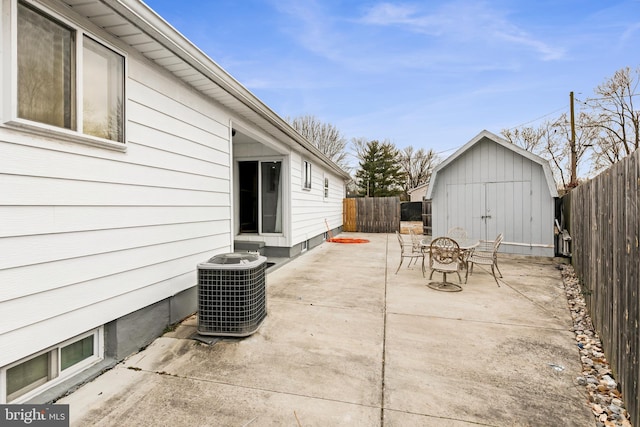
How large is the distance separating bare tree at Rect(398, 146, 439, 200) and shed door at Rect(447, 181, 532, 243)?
2616 cm

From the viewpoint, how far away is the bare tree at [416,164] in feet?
111

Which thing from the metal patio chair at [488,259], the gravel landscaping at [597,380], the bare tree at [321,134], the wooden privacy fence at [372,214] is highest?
the bare tree at [321,134]

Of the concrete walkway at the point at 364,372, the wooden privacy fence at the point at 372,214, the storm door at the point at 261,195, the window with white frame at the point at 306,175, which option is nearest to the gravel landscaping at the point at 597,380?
the concrete walkway at the point at 364,372

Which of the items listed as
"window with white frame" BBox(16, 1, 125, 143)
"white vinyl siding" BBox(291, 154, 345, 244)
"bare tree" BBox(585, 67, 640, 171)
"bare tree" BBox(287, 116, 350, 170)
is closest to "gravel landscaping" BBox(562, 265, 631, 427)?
"window with white frame" BBox(16, 1, 125, 143)

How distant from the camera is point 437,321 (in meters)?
3.55

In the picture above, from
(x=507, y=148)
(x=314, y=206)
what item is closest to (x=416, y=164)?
(x=507, y=148)

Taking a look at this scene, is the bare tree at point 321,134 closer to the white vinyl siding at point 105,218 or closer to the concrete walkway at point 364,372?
the white vinyl siding at point 105,218

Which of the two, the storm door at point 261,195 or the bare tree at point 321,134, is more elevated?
the bare tree at point 321,134

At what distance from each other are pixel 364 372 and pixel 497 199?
7.24 metres

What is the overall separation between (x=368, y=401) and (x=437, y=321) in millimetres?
1791

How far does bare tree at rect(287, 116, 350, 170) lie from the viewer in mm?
28639

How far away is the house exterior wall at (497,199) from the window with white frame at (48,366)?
8.32 meters

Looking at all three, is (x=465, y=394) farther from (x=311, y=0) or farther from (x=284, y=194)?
(x=311, y=0)

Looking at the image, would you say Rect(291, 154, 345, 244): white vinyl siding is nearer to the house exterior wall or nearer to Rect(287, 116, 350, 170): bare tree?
the house exterior wall
